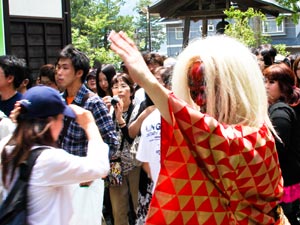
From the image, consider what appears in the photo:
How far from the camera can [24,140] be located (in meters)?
2.47

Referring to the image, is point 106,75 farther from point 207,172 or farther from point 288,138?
point 207,172

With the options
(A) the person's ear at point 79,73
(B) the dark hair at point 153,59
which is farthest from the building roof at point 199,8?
(A) the person's ear at point 79,73

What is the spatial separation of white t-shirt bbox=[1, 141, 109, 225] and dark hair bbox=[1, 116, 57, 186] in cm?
8

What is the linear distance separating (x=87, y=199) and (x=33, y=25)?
22.7 feet

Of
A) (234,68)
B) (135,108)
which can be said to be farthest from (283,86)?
(234,68)

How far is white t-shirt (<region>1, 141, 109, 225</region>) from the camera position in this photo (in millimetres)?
2395

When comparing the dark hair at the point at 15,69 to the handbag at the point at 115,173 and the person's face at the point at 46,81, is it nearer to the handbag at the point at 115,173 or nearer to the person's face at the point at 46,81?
the handbag at the point at 115,173

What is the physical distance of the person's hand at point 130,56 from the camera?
2053mm

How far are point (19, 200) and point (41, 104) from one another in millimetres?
477

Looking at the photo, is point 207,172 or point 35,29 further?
point 35,29

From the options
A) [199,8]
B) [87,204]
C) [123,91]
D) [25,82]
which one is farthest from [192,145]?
[199,8]

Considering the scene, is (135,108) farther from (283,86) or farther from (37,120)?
(37,120)

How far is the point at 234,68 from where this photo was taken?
7.12ft

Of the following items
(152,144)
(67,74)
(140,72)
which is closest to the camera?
(140,72)
